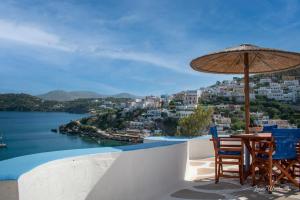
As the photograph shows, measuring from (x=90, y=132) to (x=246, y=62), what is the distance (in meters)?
68.6

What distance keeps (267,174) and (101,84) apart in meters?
156

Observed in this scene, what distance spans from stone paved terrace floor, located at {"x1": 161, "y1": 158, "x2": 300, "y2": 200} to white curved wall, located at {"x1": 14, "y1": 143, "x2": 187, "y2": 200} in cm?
21

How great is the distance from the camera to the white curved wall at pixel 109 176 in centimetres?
274

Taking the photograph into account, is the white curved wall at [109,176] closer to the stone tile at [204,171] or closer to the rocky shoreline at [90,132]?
the stone tile at [204,171]

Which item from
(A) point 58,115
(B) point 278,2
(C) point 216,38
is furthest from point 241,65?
(A) point 58,115

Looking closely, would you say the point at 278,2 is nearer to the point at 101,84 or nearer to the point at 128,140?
the point at 128,140

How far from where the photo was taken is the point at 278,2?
58.4 ft

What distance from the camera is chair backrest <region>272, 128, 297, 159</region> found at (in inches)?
178

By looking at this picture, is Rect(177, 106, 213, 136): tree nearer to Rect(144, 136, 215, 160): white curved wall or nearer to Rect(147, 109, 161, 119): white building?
Rect(144, 136, 215, 160): white curved wall

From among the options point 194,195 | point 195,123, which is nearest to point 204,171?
point 194,195

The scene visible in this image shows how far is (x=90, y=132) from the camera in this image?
237 ft

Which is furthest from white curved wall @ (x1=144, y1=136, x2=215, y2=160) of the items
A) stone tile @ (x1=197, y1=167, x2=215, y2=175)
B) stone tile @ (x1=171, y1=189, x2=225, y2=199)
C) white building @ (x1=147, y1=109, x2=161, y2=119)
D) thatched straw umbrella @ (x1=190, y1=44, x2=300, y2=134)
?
white building @ (x1=147, y1=109, x2=161, y2=119)

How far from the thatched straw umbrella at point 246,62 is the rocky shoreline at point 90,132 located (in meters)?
47.2

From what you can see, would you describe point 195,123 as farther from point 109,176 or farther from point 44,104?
point 44,104
